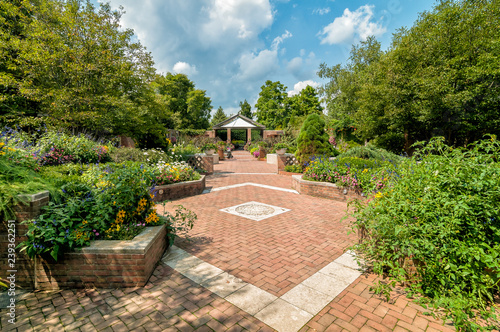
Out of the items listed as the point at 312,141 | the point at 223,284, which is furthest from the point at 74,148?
the point at 312,141

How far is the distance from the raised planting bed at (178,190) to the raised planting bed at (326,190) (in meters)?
3.47

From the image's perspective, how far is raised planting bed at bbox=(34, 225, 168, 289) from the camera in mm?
2916

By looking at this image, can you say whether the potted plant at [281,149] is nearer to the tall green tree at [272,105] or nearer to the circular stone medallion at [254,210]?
the circular stone medallion at [254,210]

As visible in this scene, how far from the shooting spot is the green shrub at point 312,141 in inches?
449

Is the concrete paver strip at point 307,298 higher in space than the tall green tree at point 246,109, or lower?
lower

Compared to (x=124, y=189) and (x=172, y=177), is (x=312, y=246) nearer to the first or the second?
(x=124, y=189)

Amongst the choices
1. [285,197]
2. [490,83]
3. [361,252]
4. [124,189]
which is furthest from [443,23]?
[124,189]

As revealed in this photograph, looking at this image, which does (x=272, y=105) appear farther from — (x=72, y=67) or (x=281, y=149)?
(x=72, y=67)

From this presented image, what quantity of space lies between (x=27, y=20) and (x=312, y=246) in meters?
16.0

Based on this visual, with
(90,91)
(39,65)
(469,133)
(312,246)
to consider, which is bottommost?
(312,246)

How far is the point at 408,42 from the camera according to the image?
15.1 m

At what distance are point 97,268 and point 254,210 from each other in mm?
3971

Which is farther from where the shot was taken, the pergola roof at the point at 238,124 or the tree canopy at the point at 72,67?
the pergola roof at the point at 238,124

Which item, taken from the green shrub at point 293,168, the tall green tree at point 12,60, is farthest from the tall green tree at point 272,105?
the tall green tree at point 12,60
